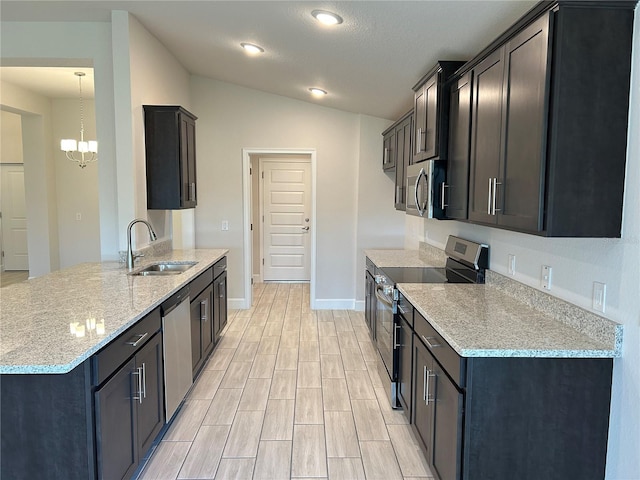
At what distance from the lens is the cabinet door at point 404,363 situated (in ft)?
8.52

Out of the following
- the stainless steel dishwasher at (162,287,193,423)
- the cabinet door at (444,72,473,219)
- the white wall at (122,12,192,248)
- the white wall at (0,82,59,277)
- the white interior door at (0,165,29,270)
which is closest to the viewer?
the cabinet door at (444,72,473,219)

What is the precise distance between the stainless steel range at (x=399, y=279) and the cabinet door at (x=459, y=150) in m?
0.42

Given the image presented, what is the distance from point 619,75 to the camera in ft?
5.20

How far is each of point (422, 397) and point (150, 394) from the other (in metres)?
1.50

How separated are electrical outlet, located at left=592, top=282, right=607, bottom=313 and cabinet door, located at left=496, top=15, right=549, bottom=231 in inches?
14.6

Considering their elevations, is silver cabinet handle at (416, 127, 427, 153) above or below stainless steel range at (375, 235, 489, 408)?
above

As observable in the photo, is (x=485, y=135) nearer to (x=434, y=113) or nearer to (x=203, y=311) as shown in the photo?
(x=434, y=113)

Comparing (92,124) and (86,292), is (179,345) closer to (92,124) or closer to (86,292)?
(86,292)

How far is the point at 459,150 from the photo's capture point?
8.53 ft

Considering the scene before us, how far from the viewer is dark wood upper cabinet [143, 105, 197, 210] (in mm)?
3693

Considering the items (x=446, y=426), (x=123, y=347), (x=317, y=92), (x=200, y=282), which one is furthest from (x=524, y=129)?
(x=317, y=92)

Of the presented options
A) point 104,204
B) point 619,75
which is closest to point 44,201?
point 104,204

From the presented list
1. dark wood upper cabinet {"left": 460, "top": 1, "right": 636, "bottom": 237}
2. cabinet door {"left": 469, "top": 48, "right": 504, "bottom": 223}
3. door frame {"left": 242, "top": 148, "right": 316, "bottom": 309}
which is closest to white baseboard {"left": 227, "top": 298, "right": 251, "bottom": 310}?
door frame {"left": 242, "top": 148, "right": 316, "bottom": 309}

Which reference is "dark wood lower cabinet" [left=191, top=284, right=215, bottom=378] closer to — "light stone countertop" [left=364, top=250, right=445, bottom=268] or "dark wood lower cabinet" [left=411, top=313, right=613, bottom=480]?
"light stone countertop" [left=364, top=250, right=445, bottom=268]
